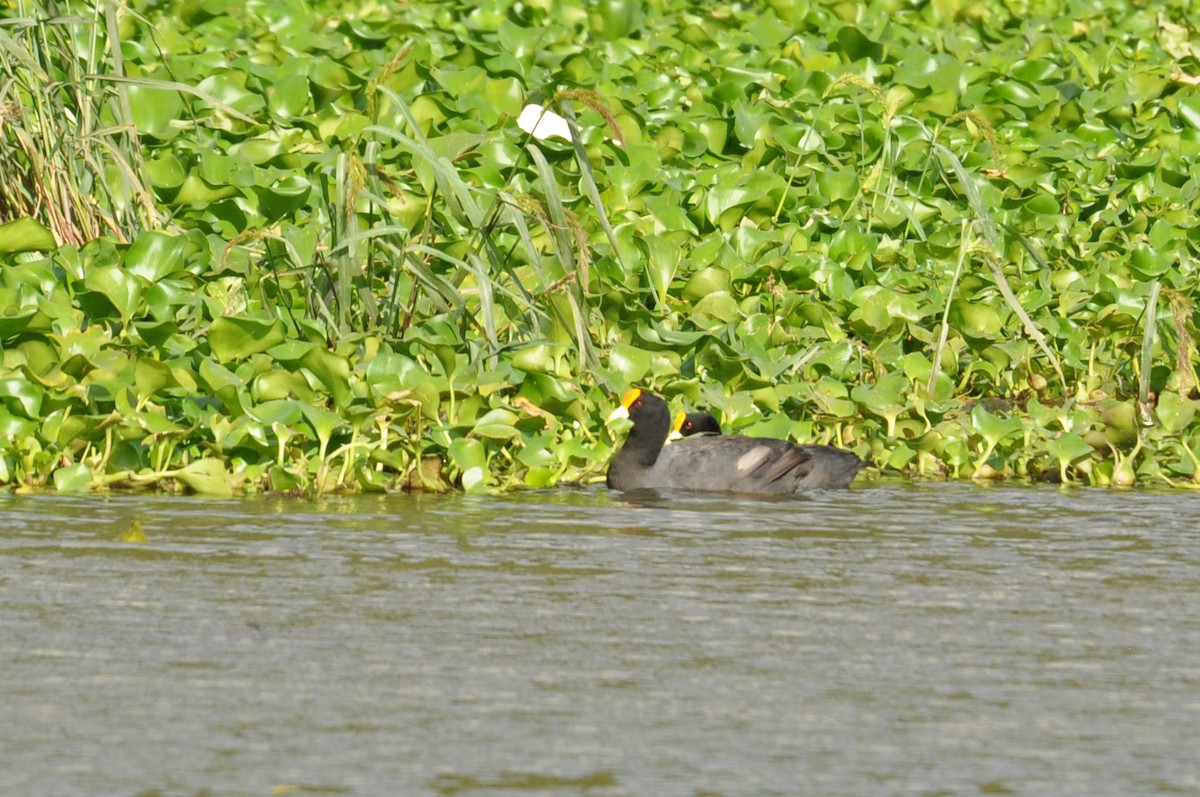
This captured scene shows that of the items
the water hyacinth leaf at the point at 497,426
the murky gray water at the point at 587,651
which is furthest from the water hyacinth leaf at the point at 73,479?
the water hyacinth leaf at the point at 497,426

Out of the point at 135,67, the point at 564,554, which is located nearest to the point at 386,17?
the point at 135,67

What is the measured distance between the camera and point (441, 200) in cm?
904

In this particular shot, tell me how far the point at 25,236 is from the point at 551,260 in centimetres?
208

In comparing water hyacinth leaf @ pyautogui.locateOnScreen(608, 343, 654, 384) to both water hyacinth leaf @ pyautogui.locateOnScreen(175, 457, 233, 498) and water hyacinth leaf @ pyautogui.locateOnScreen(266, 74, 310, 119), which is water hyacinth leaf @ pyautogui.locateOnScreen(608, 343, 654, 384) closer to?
water hyacinth leaf @ pyautogui.locateOnScreen(175, 457, 233, 498)

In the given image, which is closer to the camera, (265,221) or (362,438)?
(362,438)

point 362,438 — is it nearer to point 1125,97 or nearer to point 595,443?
point 595,443

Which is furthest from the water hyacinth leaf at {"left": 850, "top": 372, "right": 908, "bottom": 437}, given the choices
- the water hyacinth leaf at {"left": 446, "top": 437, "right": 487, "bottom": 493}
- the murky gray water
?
the water hyacinth leaf at {"left": 446, "top": 437, "right": 487, "bottom": 493}

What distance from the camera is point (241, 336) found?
25.2 feet

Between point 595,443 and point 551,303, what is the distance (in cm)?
58

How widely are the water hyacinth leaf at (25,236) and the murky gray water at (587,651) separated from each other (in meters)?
1.37

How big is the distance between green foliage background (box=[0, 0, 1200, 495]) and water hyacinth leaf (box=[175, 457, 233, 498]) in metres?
0.02

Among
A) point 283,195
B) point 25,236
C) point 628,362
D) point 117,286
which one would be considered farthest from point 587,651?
point 283,195

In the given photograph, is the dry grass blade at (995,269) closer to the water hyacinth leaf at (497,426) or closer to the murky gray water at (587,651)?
the murky gray water at (587,651)

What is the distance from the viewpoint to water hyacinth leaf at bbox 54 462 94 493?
285 inches
